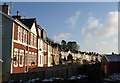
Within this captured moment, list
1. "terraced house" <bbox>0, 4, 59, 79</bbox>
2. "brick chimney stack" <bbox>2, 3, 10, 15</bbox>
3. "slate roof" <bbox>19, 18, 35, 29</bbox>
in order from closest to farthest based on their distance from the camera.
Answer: "terraced house" <bbox>0, 4, 59, 79</bbox> → "brick chimney stack" <bbox>2, 3, 10, 15</bbox> → "slate roof" <bbox>19, 18, 35, 29</bbox>

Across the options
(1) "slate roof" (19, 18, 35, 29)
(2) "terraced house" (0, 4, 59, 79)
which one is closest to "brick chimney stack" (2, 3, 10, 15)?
(2) "terraced house" (0, 4, 59, 79)

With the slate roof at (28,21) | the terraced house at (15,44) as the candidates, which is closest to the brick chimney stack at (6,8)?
the terraced house at (15,44)

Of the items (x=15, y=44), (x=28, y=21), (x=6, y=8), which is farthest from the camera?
(x=28, y=21)

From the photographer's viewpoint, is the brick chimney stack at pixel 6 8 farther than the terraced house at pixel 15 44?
Yes

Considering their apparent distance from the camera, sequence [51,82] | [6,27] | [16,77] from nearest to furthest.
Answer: [51,82]
[16,77]
[6,27]

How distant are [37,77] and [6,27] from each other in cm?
653

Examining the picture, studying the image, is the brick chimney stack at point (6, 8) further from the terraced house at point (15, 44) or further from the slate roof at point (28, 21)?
the slate roof at point (28, 21)

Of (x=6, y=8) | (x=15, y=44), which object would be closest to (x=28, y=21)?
(x=6, y=8)

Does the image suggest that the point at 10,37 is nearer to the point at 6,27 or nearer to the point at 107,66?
the point at 6,27

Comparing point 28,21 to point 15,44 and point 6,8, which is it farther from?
point 15,44

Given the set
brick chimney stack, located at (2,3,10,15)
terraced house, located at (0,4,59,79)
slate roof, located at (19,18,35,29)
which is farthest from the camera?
slate roof, located at (19,18,35,29)

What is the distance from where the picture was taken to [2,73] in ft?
102

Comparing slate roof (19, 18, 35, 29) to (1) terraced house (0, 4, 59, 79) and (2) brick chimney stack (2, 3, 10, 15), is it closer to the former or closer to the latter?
(1) terraced house (0, 4, 59, 79)

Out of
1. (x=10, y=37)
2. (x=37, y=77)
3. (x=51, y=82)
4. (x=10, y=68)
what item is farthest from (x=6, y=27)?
(x=51, y=82)
